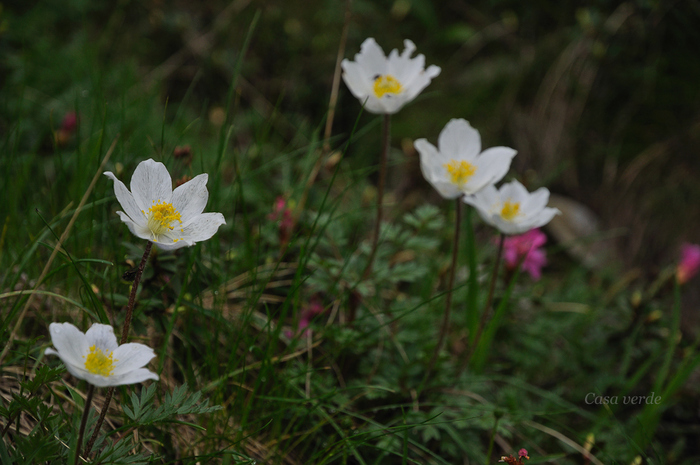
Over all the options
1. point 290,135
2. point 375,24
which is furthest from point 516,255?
point 375,24

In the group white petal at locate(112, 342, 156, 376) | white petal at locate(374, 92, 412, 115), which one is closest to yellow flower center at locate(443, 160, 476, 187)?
white petal at locate(374, 92, 412, 115)

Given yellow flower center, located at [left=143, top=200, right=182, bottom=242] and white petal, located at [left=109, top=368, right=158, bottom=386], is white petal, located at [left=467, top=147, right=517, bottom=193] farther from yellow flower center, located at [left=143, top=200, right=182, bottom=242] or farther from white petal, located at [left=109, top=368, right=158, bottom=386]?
white petal, located at [left=109, top=368, right=158, bottom=386]

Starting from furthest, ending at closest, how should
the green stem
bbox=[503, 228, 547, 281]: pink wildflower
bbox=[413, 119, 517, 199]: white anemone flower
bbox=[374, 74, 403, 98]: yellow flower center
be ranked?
bbox=[503, 228, 547, 281]: pink wildflower
the green stem
bbox=[374, 74, 403, 98]: yellow flower center
bbox=[413, 119, 517, 199]: white anemone flower

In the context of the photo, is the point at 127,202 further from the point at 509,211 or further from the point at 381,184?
the point at 509,211

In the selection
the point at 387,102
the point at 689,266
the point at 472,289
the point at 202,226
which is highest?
the point at 387,102

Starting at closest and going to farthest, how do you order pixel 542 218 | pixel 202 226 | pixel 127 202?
pixel 127 202 < pixel 202 226 < pixel 542 218

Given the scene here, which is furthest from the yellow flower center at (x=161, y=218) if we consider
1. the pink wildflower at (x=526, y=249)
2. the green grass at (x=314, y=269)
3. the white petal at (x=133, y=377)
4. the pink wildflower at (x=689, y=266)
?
the pink wildflower at (x=689, y=266)

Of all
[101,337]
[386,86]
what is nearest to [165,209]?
[101,337]
